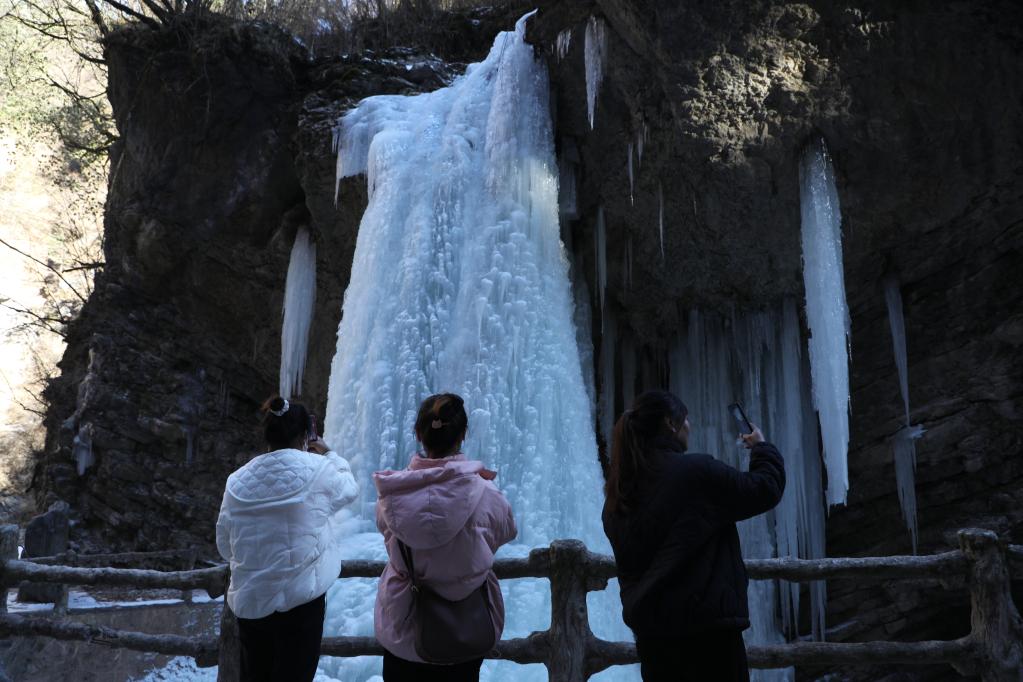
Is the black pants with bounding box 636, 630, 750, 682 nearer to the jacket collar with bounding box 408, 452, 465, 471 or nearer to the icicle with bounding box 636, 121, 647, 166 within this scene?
the jacket collar with bounding box 408, 452, 465, 471

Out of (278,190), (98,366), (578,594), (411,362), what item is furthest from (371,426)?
(98,366)

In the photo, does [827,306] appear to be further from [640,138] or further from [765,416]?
[640,138]

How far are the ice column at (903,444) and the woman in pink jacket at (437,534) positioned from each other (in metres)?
6.23

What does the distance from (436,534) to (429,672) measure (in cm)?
41

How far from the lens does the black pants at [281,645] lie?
274cm

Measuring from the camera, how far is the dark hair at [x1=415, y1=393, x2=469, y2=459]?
8.10 ft

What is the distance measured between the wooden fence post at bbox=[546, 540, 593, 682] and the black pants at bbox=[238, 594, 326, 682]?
117 centimetres

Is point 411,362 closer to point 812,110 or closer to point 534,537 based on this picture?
point 534,537

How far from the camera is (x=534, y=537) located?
5660 mm

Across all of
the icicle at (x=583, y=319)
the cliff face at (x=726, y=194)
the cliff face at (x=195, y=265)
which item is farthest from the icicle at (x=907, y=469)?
the cliff face at (x=195, y=265)

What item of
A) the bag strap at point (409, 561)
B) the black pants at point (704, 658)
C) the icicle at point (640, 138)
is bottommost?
the black pants at point (704, 658)

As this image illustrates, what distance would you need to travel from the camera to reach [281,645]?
9.04 ft

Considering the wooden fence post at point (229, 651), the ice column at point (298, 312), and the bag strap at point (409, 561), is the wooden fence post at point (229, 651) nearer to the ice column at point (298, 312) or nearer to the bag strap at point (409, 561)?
the bag strap at point (409, 561)

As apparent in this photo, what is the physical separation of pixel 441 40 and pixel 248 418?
689 cm
